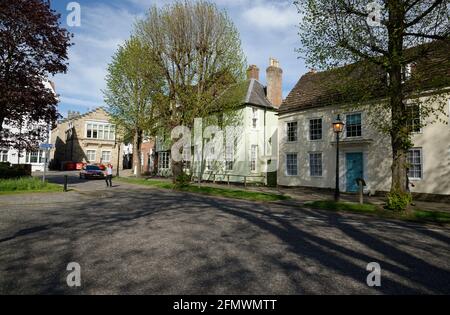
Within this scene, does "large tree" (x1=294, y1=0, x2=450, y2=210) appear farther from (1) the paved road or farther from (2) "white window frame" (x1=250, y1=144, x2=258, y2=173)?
(2) "white window frame" (x1=250, y1=144, x2=258, y2=173)

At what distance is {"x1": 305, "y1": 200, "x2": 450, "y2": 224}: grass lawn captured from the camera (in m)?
11.1

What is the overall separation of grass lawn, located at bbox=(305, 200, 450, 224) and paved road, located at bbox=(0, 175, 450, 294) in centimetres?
167

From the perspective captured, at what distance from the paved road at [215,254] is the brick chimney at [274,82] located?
23.6 metres

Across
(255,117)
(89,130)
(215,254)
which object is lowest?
(215,254)

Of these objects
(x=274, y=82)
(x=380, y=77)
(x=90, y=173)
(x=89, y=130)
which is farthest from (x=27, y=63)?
(x=89, y=130)

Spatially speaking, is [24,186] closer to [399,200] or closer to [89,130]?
[399,200]

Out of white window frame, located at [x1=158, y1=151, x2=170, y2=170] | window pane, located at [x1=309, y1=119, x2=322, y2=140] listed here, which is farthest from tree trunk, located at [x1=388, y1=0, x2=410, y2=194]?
white window frame, located at [x1=158, y1=151, x2=170, y2=170]

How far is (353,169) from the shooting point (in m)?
21.4

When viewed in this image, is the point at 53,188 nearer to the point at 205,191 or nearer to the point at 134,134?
the point at 205,191

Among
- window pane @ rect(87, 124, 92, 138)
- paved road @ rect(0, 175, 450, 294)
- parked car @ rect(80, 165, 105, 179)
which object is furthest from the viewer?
window pane @ rect(87, 124, 92, 138)

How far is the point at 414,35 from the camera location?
38.1ft

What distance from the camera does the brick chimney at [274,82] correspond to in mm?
31245

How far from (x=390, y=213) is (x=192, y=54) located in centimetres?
1700

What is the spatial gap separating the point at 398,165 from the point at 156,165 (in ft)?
115
